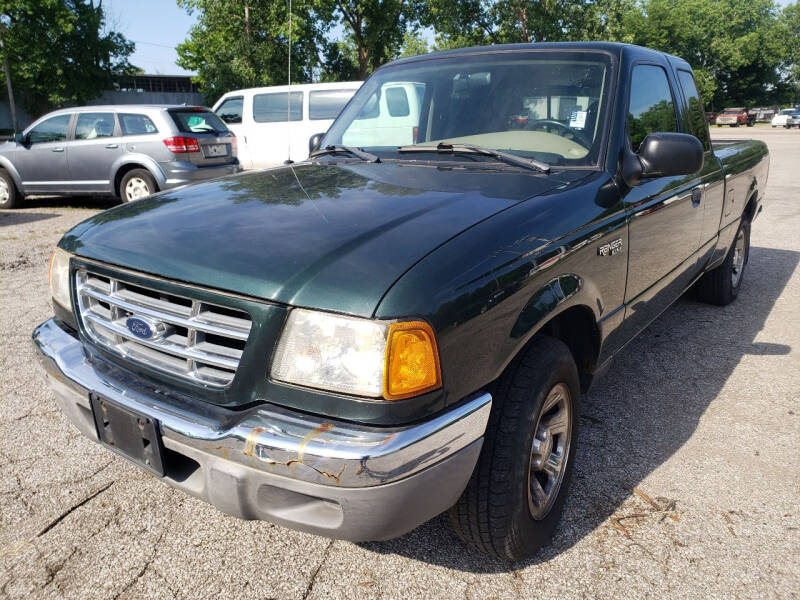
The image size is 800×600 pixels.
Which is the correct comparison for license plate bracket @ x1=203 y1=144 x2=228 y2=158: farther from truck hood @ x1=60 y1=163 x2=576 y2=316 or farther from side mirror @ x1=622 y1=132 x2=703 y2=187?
side mirror @ x1=622 y1=132 x2=703 y2=187

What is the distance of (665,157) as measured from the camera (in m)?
2.47

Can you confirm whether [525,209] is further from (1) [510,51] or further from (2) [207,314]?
(1) [510,51]

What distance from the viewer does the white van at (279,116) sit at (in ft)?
36.4

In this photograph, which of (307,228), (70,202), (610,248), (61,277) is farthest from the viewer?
(70,202)

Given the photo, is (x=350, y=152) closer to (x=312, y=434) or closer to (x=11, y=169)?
(x=312, y=434)

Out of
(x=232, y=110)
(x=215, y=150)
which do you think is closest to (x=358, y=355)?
(x=215, y=150)

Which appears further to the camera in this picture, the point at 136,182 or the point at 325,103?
the point at 325,103

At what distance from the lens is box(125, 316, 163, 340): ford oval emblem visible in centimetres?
187

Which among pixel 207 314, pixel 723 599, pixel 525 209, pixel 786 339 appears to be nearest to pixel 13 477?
pixel 207 314

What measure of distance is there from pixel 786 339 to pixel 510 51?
2977mm

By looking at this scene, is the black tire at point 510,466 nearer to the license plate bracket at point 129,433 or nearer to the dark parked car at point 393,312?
the dark parked car at point 393,312

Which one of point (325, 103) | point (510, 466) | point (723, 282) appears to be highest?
point (325, 103)

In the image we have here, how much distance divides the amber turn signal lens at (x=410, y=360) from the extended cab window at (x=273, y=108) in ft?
34.6

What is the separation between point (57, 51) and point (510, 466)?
3494 cm
